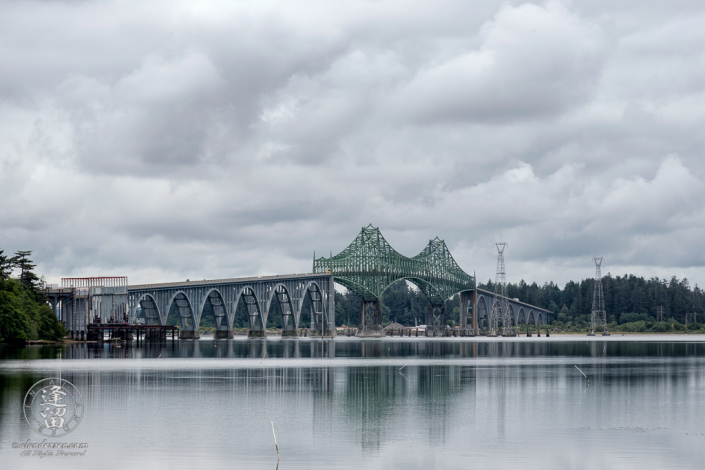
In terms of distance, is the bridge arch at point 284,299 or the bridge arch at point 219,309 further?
the bridge arch at point 284,299

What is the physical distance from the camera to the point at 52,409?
3084 centimetres

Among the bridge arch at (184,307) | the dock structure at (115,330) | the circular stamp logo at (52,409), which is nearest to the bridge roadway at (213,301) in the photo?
the bridge arch at (184,307)

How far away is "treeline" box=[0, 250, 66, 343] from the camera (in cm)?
9006

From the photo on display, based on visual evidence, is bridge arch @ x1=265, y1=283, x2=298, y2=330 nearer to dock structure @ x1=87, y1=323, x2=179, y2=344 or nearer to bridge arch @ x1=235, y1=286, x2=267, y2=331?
bridge arch @ x1=235, y1=286, x2=267, y2=331

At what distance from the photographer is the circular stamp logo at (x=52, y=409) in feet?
86.3

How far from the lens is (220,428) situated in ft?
88.9

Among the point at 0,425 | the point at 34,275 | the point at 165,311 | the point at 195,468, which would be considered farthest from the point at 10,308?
the point at 195,468

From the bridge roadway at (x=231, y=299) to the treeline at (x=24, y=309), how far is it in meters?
14.0

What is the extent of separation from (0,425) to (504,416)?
56.1 feet

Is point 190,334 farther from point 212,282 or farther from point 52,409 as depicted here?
point 52,409

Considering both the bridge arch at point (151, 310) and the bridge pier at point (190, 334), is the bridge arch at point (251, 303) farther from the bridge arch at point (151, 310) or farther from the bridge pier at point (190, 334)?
the bridge arch at point (151, 310)

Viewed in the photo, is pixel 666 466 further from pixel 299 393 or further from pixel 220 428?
pixel 299 393

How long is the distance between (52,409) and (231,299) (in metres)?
120

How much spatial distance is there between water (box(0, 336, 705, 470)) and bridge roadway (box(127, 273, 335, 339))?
77.1 meters
